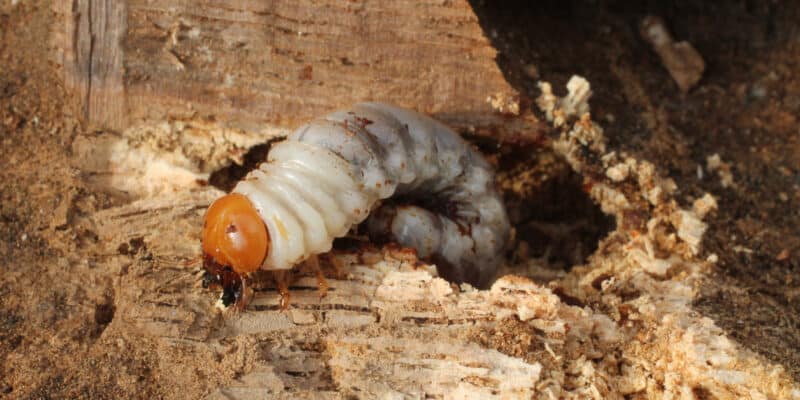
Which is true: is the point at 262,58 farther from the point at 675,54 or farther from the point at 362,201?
the point at 675,54

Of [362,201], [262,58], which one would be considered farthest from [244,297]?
[262,58]

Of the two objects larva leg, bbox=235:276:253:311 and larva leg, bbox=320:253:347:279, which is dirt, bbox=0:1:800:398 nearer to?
larva leg, bbox=235:276:253:311

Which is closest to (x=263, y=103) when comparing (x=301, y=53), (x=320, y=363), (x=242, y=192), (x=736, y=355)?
(x=301, y=53)

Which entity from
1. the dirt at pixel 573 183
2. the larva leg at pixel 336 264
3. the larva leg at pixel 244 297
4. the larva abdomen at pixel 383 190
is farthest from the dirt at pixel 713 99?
the larva leg at pixel 244 297

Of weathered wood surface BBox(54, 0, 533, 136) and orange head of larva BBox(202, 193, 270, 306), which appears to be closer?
orange head of larva BBox(202, 193, 270, 306)

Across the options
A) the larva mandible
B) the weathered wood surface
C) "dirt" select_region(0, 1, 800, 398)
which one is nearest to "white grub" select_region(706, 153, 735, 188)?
"dirt" select_region(0, 1, 800, 398)

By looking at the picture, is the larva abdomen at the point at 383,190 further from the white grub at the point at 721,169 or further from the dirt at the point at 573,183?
the white grub at the point at 721,169
